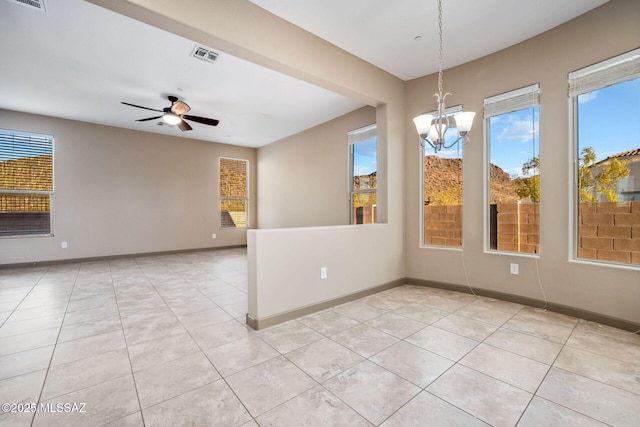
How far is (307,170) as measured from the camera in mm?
6219

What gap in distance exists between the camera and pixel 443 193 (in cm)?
383

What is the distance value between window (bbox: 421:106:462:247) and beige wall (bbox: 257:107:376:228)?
1.39 m

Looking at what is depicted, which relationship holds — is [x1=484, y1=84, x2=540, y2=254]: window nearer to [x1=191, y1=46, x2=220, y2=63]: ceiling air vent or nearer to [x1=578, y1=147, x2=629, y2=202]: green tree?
[x1=578, y1=147, x2=629, y2=202]: green tree

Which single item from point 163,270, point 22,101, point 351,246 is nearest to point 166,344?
point 351,246

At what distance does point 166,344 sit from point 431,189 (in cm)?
364

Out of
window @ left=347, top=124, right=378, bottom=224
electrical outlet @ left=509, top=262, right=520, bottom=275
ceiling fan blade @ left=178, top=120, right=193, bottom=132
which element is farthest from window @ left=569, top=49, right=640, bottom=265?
ceiling fan blade @ left=178, top=120, right=193, bottom=132

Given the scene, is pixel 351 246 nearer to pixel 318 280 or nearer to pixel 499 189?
pixel 318 280

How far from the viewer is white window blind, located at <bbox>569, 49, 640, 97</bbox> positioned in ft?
8.13

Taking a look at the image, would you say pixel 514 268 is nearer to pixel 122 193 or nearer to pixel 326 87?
pixel 326 87

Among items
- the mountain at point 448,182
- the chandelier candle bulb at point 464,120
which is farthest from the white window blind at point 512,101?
the chandelier candle bulb at point 464,120

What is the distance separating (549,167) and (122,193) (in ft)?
25.3

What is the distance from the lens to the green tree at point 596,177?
2646mm

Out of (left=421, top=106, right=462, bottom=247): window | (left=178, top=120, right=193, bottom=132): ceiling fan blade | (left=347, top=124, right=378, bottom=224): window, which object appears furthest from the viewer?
(left=347, top=124, right=378, bottom=224): window

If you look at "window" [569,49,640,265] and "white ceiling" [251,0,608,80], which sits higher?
"white ceiling" [251,0,608,80]
